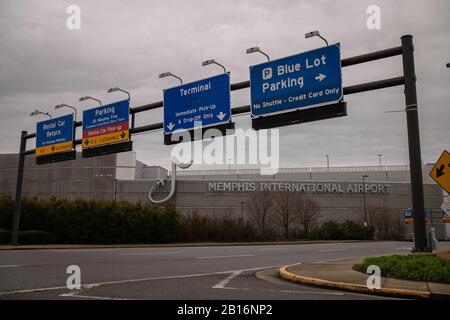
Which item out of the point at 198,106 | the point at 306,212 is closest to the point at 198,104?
the point at 198,106

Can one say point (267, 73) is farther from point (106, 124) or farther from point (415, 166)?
point (106, 124)

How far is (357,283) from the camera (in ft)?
30.4

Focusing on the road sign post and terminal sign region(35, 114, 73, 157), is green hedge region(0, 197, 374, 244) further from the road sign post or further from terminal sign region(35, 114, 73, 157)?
the road sign post

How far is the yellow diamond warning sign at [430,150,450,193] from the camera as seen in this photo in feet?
37.6

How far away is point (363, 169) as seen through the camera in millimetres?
82750

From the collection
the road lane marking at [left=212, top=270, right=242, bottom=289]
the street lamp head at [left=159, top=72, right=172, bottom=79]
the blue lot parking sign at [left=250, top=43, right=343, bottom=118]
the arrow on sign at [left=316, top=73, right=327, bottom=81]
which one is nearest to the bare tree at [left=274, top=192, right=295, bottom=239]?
the street lamp head at [left=159, top=72, right=172, bottom=79]

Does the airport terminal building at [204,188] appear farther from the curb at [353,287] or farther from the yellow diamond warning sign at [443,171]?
the curb at [353,287]

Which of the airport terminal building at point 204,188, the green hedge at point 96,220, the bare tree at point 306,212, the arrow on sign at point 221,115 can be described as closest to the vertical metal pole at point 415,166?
Result: the arrow on sign at point 221,115

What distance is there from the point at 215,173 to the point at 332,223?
2624 centimetres

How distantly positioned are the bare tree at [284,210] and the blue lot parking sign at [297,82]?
140ft

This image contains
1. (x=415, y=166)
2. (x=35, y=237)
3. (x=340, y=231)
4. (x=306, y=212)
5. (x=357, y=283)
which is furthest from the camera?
(x=306, y=212)

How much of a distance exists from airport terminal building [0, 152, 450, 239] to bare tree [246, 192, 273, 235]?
1.22 m

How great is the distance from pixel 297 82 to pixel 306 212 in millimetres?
45947

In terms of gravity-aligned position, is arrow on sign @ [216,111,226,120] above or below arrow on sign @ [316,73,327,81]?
below
